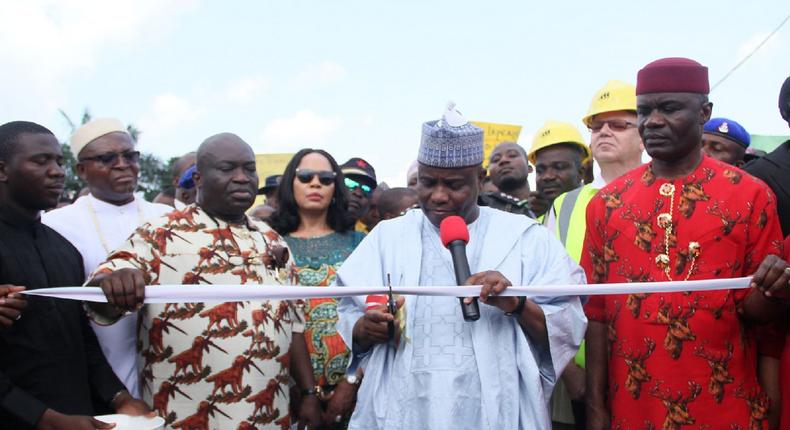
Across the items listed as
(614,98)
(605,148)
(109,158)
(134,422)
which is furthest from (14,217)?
(614,98)

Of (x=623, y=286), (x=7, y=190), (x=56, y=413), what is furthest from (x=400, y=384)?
(x=7, y=190)

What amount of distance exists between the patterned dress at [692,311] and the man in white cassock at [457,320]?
30cm

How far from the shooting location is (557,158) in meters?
6.70

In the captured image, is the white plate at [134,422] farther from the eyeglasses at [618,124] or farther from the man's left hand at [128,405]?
the eyeglasses at [618,124]

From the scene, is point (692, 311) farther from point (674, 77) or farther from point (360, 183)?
point (360, 183)

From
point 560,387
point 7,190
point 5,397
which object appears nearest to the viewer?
point 5,397

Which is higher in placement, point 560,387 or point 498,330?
point 498,330

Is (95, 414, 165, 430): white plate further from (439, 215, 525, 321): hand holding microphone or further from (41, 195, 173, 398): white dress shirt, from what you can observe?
(439, 215, 525, 321): hand holding microphone

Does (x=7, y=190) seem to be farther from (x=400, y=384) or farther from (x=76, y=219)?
(x=400, y=384)

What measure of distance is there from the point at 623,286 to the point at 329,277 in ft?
7.90

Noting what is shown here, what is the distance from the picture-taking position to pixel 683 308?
3732 mm

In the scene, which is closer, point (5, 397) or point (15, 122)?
point (5, 397)

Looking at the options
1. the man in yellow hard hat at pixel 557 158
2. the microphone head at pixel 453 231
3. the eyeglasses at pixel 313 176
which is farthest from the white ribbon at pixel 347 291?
the man in yellow hard hat at pixel 557 158

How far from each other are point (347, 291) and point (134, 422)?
118 cm
